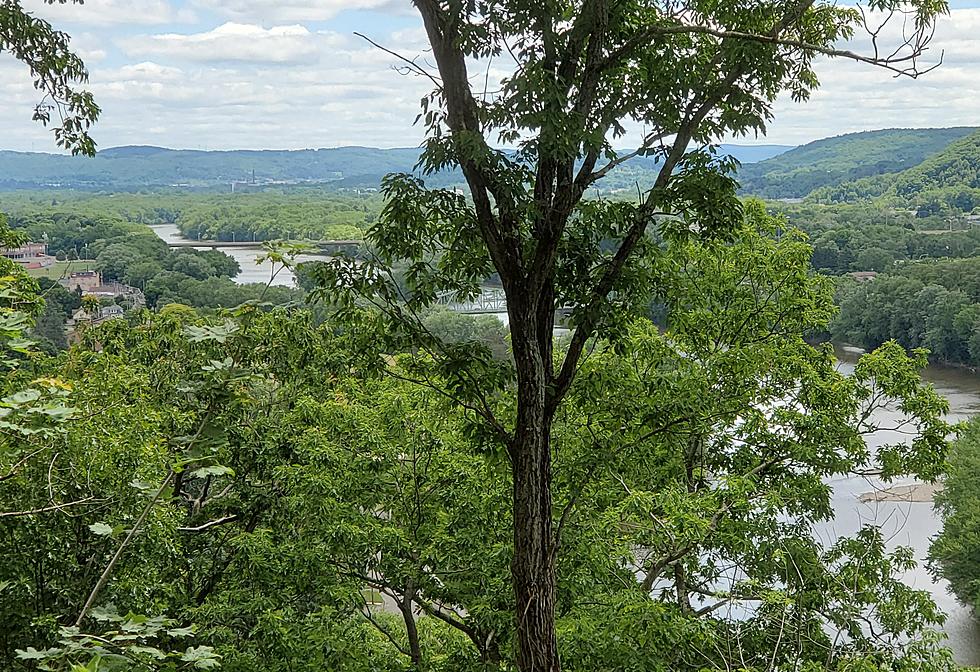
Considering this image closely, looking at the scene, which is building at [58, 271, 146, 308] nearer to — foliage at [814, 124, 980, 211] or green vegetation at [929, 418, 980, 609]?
green vegetation at [929, 418, 980, 609]

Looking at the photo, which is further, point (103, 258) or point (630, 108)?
point (103, 258)

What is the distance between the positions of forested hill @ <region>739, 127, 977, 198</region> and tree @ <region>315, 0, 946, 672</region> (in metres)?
70.2

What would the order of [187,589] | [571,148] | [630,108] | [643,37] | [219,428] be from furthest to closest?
[187,589] → [630,108] → [643,37] → [571,148] → [219,428]

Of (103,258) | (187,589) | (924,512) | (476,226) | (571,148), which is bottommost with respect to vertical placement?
(924,512)

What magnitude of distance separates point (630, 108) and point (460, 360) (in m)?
1.45

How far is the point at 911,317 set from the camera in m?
35.4

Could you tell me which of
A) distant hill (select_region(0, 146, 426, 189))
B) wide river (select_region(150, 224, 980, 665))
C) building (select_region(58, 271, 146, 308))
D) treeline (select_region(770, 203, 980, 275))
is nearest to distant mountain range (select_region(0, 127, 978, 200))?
distant hill (select_region(0, 146, 426, 189))

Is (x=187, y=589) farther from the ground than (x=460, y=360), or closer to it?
closer to it

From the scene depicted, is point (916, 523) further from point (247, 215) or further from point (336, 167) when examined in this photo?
point (336, 167)

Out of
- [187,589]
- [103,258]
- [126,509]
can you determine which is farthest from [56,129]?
[103,258]

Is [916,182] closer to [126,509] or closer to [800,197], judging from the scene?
[800,197]

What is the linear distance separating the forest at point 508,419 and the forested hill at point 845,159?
65.9m

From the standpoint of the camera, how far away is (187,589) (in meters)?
8.10

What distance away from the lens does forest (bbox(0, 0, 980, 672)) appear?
13.9 feet
